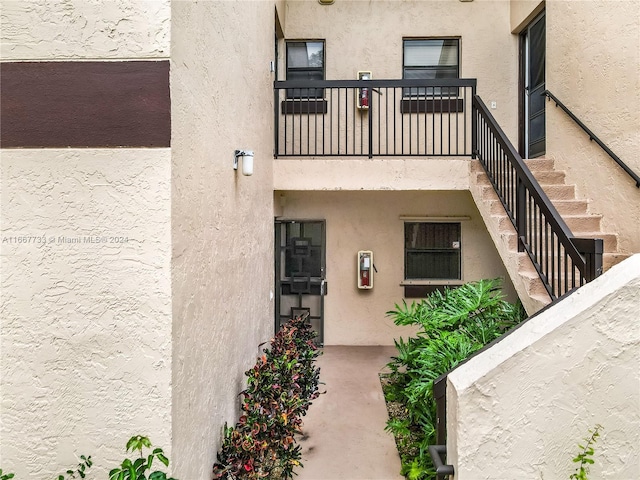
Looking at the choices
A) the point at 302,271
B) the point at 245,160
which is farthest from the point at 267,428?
the point at 302,271

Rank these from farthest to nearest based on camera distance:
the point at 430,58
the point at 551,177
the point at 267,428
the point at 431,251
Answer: the point at 430,58, the point at 431,251, the point at 551,177, the point at 267,428

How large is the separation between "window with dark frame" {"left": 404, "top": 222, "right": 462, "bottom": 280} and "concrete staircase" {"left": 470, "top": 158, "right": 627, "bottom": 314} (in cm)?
151

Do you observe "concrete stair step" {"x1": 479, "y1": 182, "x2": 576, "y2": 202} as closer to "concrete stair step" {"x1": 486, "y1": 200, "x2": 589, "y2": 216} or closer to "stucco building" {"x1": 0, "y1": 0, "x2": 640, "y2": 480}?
"stucco building" {"x1": 0, "y1": 0, "x2": 640, "y2": 480}

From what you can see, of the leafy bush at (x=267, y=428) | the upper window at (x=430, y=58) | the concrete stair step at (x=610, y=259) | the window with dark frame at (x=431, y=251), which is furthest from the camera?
the upper window at (x=430, y=58)

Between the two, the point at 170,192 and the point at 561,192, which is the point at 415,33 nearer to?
the point at 561,192

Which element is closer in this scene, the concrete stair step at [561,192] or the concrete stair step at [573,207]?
the concrete stair step at [573,207]

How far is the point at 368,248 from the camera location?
623cm

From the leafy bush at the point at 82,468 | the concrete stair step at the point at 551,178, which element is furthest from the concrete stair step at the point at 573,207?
the leafy bush at the point at 82,468

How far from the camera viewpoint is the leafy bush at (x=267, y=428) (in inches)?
103

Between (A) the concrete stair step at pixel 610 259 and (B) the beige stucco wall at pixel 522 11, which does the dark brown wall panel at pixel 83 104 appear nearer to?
(A) the concrete stair step at pixel 610 259

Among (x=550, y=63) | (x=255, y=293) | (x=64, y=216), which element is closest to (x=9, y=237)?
(x=64, y=216)

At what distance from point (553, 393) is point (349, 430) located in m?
2.50

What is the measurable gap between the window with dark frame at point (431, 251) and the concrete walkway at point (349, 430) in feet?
5.90

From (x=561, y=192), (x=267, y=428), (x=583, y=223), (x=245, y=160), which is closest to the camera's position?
(x=267, y=428)
